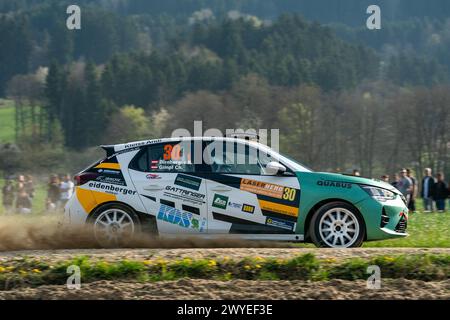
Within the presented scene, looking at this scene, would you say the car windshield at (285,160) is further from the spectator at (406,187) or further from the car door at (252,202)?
the spectator at (406,187)

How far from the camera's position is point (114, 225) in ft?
41.5

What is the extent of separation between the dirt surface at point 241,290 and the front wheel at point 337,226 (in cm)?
248

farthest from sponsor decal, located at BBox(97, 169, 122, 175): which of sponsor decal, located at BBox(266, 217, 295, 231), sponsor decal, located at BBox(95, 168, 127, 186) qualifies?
sponsor decal, located at BBox(266, 217, 295, 231)

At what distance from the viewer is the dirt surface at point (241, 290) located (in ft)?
31.0

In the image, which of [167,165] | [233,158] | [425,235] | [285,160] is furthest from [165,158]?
[425,235]

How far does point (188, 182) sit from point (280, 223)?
1431mm

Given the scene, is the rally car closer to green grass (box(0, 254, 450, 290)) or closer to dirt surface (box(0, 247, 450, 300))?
green grass (box(0, 254, 450, 290))

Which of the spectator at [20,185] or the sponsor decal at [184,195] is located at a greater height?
the spectator at [20,185]

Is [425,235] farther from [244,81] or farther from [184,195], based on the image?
[244,81]

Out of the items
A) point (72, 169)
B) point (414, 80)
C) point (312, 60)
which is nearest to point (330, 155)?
point (72, 169)

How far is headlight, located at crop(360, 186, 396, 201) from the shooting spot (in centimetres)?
1252

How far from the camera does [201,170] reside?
41.6 feet

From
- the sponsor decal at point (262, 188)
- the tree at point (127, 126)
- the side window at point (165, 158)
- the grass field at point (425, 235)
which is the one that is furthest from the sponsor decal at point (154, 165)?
the tree at point (127, 126)
